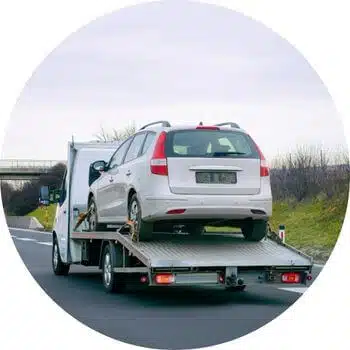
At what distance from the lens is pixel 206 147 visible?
11.9 meters

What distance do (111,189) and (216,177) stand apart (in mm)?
2230

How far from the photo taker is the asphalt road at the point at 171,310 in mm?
10688

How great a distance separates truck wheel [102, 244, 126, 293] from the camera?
42.5ft

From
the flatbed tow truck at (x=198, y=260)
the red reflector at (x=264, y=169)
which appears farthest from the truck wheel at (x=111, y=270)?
the red reflector at (x=264, y=169)

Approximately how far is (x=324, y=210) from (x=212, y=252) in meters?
7.90

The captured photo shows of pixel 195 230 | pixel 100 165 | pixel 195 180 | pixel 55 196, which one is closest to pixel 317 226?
pixel 55 196

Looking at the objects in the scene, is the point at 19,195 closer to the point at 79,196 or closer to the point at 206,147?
the point at 79,196

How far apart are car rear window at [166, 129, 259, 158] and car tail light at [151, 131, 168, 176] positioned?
0.25ft

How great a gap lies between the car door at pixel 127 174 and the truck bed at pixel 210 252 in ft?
1.33

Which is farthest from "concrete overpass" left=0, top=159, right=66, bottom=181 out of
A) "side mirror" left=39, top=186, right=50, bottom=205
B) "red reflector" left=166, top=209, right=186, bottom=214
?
"red reflector" left=166, top=209, right=186, bottom=214

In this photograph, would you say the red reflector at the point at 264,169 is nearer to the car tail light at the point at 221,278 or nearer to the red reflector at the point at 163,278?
the car tail light at the point at 221,278

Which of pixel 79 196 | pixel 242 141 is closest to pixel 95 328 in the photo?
pixel 242 141

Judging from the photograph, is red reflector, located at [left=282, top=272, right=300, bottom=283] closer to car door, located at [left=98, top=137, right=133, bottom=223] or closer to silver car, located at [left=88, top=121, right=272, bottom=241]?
silver car, located at [left=88, top=121, right=272, bottom=241]

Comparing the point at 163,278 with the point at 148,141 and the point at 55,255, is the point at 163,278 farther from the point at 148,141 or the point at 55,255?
the point at 55,255
